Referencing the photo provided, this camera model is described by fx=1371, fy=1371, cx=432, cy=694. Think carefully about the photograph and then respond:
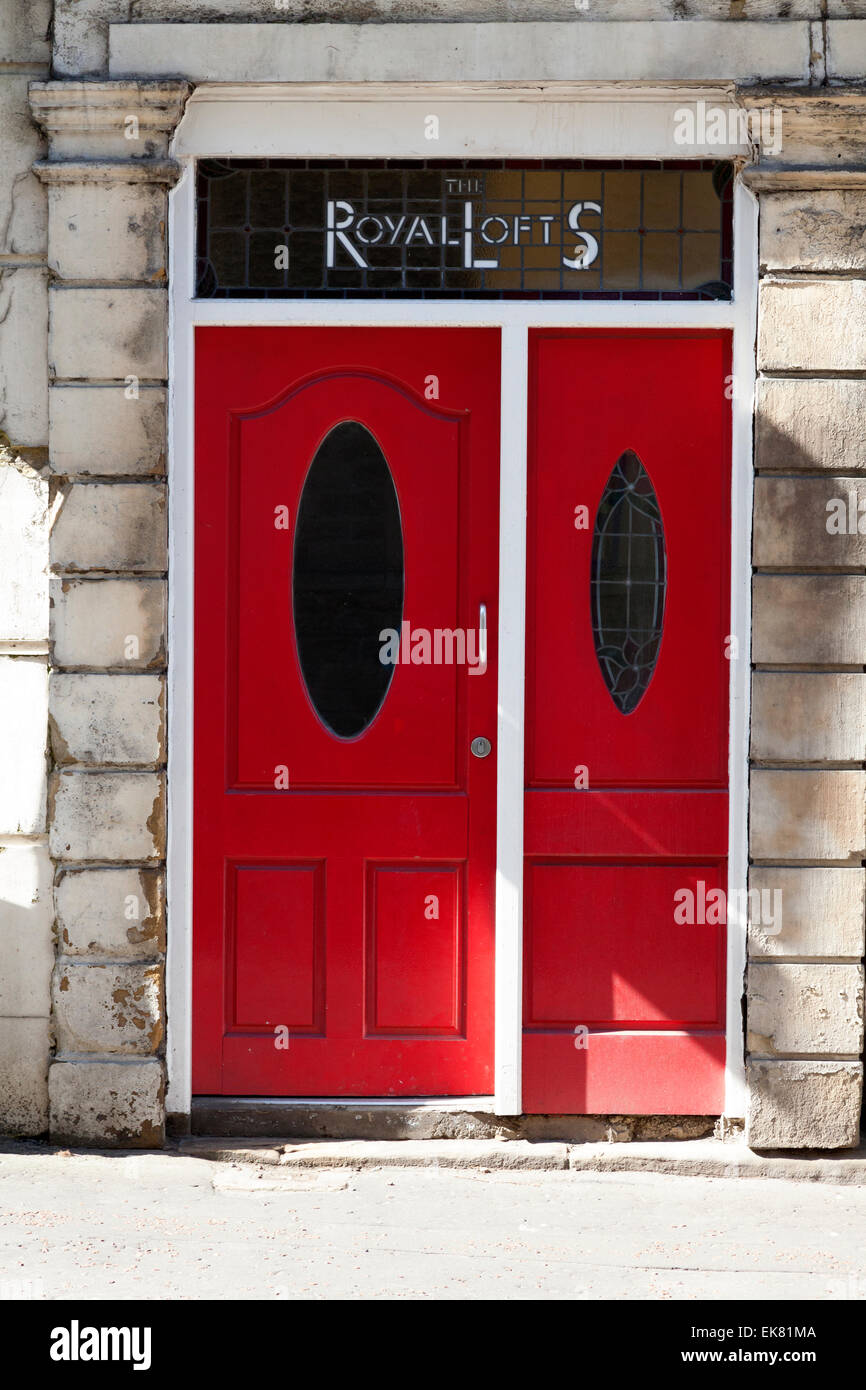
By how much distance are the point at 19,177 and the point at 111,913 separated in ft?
8.12

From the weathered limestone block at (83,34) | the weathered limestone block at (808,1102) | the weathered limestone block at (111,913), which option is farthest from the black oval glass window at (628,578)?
the weathered limestone block at (83,34)

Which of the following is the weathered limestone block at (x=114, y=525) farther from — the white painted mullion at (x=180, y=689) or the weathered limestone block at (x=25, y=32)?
the weathered limestone block at (x=25, y=32)

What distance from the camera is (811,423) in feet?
14.8

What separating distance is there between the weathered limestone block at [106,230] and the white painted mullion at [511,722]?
48.2 inches

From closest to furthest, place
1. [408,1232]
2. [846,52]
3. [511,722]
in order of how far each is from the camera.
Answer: [408,1232], [846,52], [511,722]

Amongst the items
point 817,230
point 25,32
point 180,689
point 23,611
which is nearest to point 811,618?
point 817,230

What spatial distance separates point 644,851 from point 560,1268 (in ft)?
4.63

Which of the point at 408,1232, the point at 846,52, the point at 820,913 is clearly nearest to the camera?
the point at 408,1232

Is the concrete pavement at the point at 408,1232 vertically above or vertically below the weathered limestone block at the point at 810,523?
below

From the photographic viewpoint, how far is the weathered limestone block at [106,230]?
14.8 feet

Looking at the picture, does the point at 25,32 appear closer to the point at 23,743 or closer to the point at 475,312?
the point at 475,312

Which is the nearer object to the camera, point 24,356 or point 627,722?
point 24,356

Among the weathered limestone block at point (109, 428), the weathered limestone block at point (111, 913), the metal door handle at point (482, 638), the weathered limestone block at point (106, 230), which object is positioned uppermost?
the weathered limestone block at point (106, 230)

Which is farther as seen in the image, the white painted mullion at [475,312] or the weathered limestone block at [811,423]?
the white painted mullion at [475,312]
